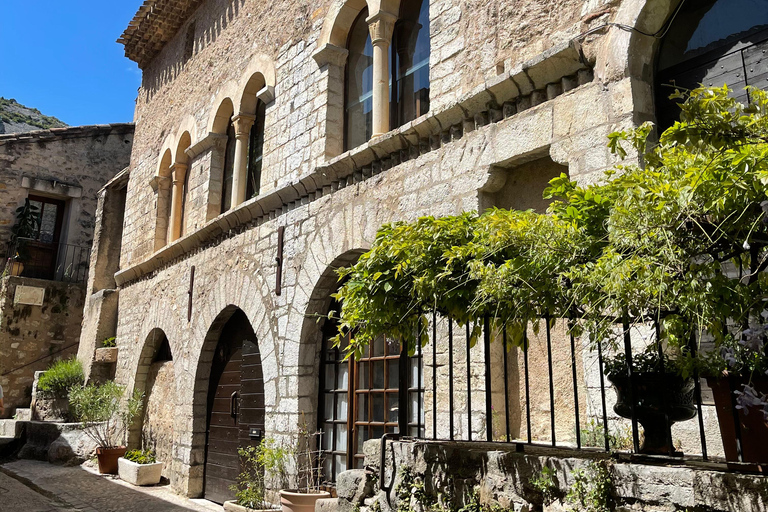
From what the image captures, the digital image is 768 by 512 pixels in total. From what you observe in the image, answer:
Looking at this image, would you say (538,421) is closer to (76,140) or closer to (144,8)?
(144,8)

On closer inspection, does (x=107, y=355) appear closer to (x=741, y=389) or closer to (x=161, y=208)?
(x=161, y=208)

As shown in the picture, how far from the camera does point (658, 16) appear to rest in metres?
3.73

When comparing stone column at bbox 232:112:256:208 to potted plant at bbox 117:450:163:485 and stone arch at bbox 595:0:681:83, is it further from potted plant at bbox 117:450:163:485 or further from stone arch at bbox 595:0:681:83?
stone arch at bbox 595:0:681:83

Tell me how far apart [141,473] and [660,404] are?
7.28 metres

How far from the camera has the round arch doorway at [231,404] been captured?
6680mm

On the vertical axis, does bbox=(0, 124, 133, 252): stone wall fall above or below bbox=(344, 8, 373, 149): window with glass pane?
above

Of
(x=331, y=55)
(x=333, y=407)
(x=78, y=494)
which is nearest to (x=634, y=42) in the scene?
(x=331, y=55)

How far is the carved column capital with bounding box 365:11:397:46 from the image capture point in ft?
19.0

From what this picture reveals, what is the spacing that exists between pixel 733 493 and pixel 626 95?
239 centimetres

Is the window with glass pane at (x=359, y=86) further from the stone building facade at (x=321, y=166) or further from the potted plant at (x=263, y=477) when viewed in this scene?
the potted plant at (x=263, y=477)

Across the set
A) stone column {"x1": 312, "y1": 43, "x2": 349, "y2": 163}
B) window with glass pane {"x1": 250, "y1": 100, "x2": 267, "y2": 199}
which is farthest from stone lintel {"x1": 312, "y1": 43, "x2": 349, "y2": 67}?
window with glass pane {"x1": 250, "y1": 100, "x2": 267, "y2": 199}

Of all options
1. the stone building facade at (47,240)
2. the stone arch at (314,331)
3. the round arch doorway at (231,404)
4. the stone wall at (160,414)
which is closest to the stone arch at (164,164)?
the stone wall at (160,414)

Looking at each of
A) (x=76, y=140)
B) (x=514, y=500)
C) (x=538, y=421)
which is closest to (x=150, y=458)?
(x=538, y=421)

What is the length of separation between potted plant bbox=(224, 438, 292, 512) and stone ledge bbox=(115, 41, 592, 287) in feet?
7.72
